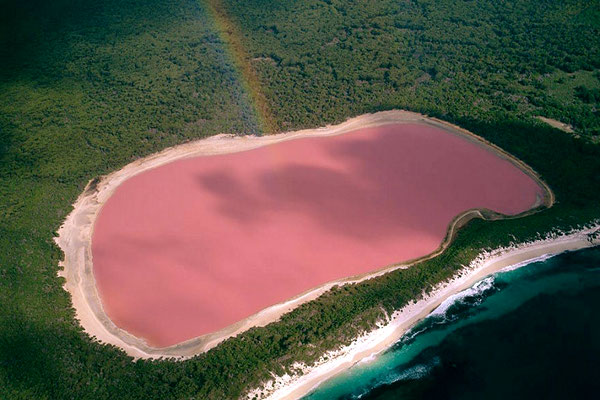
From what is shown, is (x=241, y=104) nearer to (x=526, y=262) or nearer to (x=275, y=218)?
(x=275, y=218)

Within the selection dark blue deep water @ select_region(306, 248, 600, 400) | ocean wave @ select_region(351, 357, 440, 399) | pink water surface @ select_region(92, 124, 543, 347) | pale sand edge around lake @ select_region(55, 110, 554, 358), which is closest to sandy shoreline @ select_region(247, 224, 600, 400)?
dark blue deep water @ select_region(306, 248, 600, 400)

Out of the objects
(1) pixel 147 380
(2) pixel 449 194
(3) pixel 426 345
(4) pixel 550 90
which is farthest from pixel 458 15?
(1) pixel 147 380

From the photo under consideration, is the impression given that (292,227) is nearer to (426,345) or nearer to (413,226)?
(413,226)

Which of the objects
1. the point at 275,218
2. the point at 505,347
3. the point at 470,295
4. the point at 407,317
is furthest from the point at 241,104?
the point at 505,347

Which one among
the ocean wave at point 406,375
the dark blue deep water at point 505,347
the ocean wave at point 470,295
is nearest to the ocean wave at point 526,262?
the dark blue deep water at point 505,347

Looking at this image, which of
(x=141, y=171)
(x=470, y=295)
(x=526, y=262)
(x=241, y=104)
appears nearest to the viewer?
(x=470, y=295)

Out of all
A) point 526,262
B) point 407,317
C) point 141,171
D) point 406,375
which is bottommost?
point 141,171
